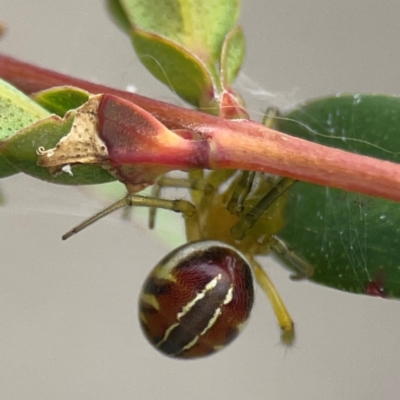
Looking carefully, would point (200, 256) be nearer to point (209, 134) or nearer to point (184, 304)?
point (184, 304)

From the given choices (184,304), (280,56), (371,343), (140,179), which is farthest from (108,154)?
(371,343)

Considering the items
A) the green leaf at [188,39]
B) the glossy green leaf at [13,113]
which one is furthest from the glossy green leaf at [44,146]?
the green leaf at [188,39]

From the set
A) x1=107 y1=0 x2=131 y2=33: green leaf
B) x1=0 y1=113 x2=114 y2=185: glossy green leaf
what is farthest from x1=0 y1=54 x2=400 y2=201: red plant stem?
x1=107 y1=0 x2=131 y2=33: green leaf

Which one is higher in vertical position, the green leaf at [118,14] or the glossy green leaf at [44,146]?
the green leaf at [118,14]

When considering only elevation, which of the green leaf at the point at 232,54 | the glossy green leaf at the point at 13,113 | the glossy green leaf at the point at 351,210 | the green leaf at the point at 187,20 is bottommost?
the glossy green leaf at the point at 351,210

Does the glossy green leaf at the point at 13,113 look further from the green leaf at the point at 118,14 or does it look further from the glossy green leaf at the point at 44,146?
the green leaf at the point at 118,14

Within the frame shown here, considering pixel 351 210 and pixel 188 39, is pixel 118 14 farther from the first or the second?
pixel 351 210
